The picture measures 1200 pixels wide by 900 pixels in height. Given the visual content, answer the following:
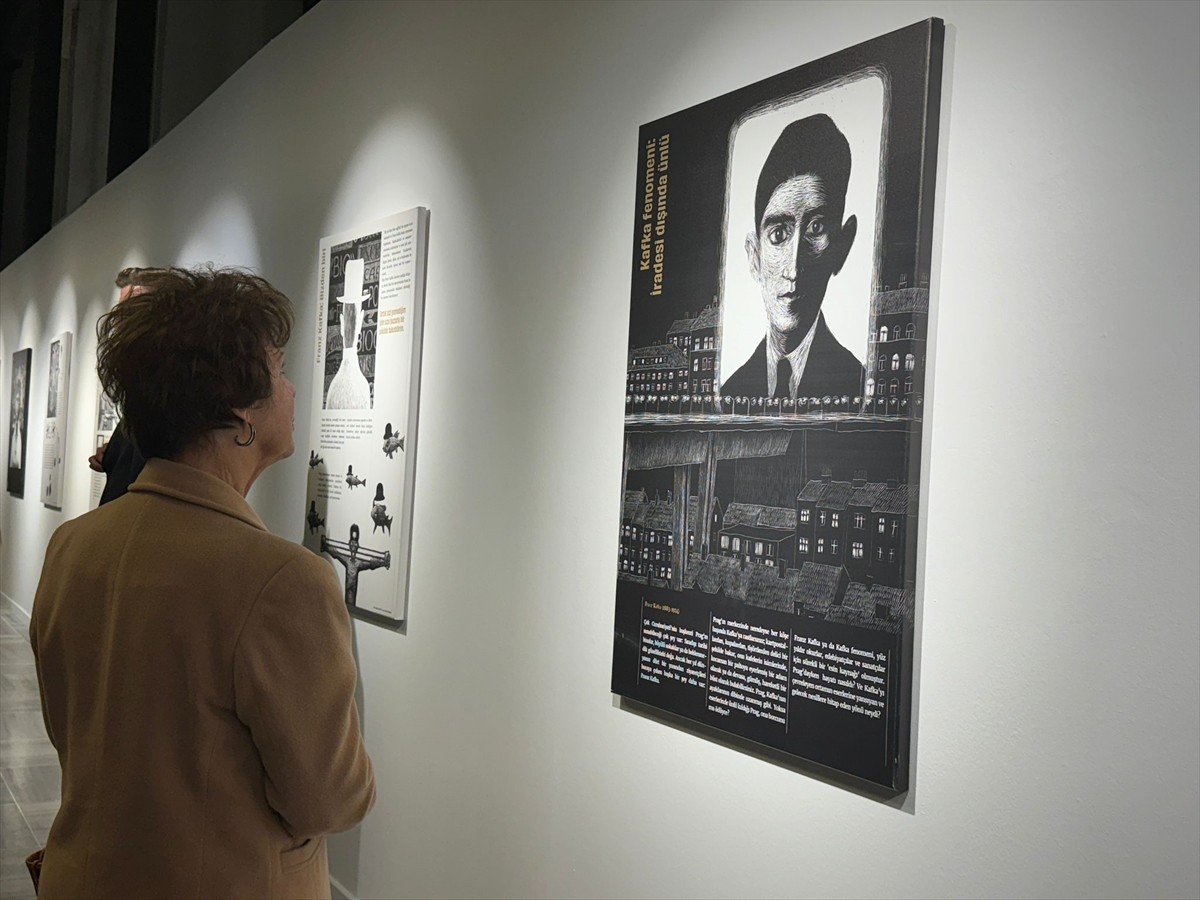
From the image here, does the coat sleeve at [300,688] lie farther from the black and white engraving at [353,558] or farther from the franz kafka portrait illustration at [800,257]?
the black and white engraving at [353,558]

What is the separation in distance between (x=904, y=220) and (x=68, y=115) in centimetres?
839

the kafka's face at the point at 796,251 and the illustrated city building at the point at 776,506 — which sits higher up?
the kafka's face at the point at 796,251

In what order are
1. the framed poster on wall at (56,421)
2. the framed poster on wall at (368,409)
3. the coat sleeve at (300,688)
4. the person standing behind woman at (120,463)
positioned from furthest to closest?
the framed poster on wall at (56,421)
the framed poster on wall at (368,409)
the person standing behind woman at (120,463)
the coat sleeve at (300,688)

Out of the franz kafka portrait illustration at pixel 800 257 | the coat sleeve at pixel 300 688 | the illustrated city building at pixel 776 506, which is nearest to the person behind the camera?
the coat sleeve at pixel 300 688

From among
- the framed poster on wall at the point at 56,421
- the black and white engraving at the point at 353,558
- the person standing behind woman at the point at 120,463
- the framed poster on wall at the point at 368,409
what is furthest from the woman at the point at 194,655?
the framed poster on wall at the point at 56,421

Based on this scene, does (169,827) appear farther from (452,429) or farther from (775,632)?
(452,429)

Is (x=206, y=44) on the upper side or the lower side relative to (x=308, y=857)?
upper

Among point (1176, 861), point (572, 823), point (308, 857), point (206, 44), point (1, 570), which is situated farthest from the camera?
point (1, 570)

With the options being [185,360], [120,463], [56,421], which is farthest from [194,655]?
[56,421]

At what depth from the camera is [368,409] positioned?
142 inches

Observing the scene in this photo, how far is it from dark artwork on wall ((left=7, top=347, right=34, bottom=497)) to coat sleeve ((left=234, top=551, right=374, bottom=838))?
935 centimetres

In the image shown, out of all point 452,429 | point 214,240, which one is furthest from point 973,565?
point 214,240

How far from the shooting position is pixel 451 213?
324 cm

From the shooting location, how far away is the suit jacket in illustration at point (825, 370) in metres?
1.87
